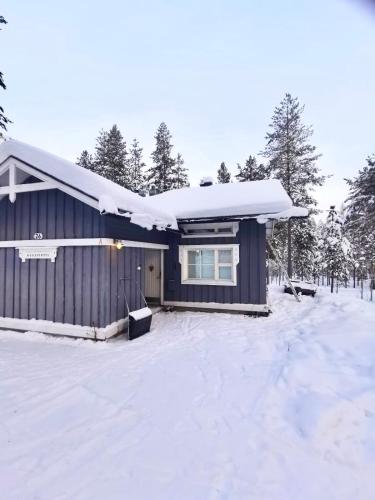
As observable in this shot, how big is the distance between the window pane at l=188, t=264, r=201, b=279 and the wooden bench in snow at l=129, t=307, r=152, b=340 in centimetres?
317

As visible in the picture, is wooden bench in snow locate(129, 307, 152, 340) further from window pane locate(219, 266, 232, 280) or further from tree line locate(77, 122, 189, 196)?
tree line locate(77, 122, 189, 196)

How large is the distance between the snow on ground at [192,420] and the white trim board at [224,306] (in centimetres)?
279

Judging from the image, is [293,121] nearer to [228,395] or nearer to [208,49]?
[208,49]

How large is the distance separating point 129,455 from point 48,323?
5354 millimetres

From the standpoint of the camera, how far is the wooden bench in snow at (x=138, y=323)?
256 inches

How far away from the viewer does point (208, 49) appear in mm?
12734

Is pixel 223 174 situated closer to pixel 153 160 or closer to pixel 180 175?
pixel 180 175

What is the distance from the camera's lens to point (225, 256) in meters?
9.53

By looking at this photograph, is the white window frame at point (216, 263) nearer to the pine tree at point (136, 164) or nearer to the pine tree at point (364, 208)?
the pine tree at point (364, 208)

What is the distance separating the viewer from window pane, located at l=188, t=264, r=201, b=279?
32.4ft

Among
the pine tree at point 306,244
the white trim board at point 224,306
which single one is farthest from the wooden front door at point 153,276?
the pine tree at point 306,244

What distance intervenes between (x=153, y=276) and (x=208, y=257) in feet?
8.95

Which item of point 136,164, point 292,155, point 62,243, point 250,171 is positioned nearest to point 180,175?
point 136,164

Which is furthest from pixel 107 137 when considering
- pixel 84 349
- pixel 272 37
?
pixel 84 349
